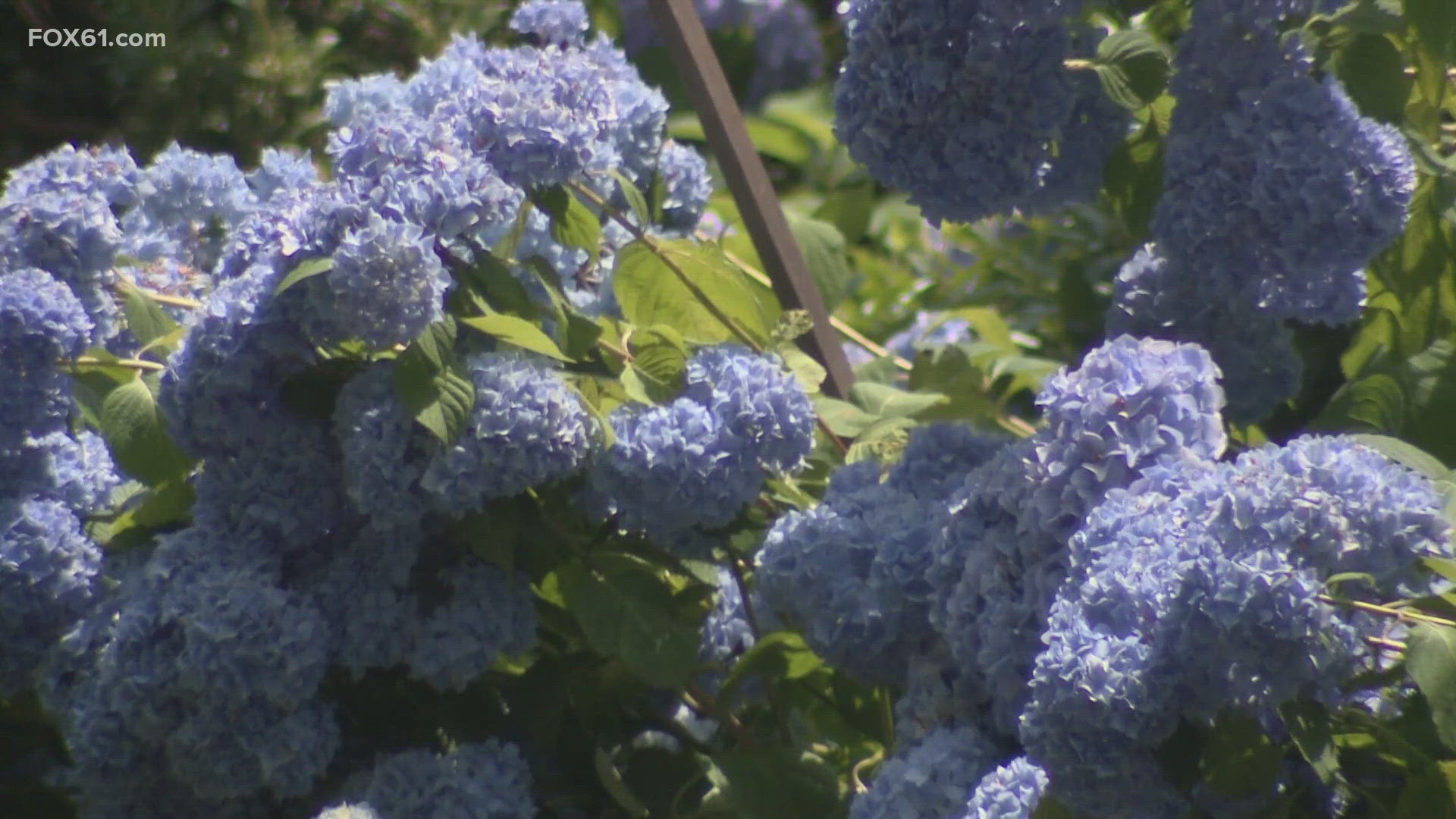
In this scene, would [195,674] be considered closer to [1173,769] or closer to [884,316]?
[1173,769]

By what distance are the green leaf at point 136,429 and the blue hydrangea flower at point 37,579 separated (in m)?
0.07

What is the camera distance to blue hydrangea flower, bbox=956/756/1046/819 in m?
0.92

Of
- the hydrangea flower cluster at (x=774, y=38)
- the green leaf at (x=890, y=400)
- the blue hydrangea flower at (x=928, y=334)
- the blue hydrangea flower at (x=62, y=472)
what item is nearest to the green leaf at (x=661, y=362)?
the green leaf at (x=890, y=400)

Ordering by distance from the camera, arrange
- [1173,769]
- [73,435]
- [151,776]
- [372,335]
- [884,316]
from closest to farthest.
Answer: [1173,769] < [372,335] < [151,776] < [73,435] < [884,316]

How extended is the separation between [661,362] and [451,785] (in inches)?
14.3

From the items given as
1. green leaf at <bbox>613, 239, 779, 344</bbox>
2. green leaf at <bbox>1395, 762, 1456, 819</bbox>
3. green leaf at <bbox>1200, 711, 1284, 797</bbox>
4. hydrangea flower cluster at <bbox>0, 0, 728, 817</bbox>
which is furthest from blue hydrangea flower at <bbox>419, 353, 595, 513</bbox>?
green leaf at <bbox>1395, 762, 1456, 819</bbox>

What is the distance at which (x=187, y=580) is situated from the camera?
1.13m

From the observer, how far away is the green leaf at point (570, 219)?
1.19 m

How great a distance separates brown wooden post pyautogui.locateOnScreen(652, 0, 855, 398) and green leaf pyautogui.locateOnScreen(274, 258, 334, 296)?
0.49 metres

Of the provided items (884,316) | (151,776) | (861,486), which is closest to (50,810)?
(151,776)

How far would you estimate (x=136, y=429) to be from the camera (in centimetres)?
119

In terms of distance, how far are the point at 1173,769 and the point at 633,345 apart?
546 mm

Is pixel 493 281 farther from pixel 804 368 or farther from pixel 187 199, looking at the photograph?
pixel 187 199

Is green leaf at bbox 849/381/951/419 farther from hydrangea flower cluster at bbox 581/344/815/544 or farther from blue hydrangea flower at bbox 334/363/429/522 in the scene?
blue hydrangea flower at bbox 334/363/429/522
